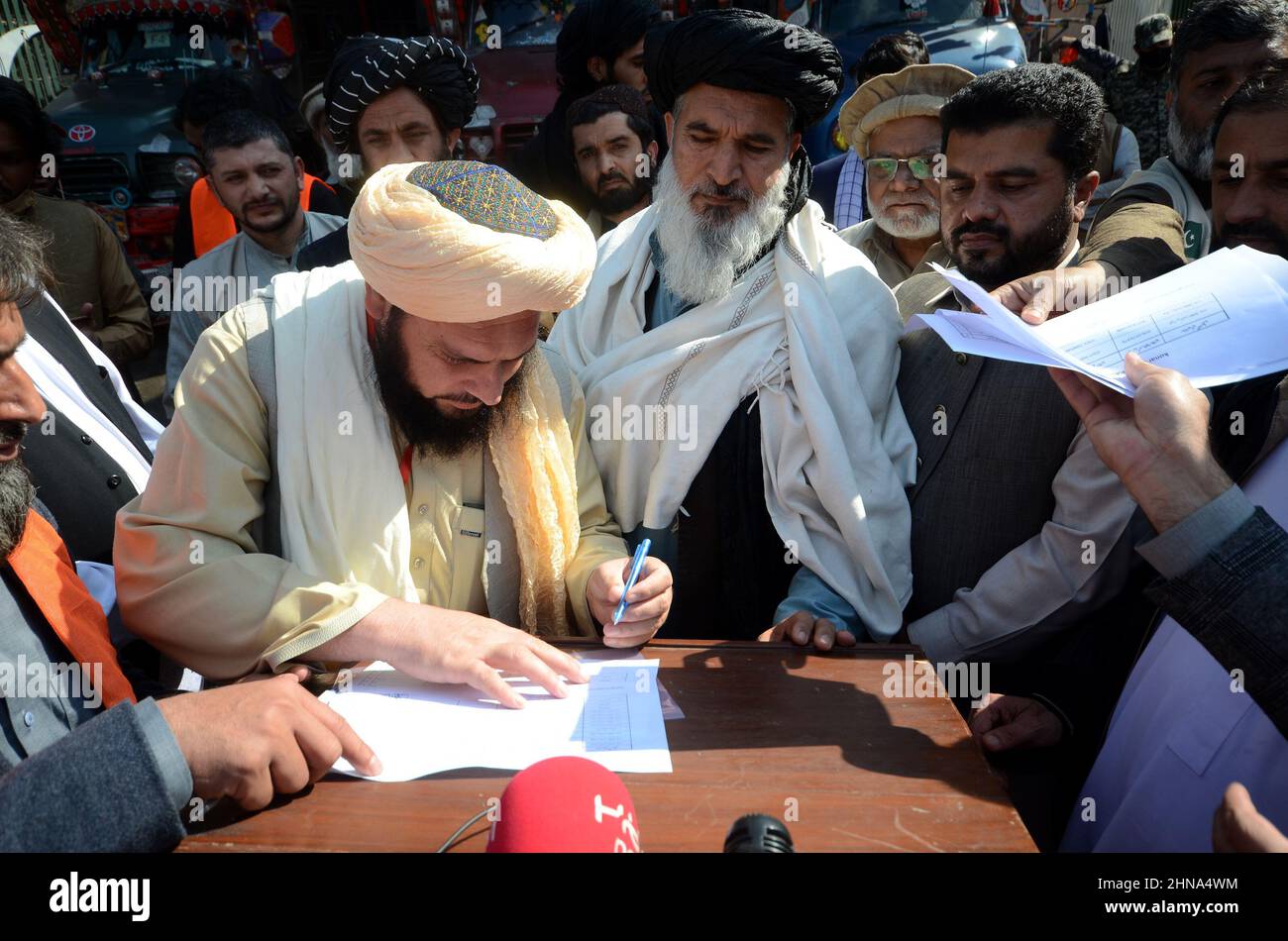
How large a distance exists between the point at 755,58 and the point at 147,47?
8226mm

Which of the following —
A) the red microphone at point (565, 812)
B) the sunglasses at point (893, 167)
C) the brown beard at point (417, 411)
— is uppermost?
the sunglasses at point (893, 167)

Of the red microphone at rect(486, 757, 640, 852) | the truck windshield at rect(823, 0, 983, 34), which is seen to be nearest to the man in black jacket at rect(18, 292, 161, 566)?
the red microphone at rect(486, 757, 640, 852)

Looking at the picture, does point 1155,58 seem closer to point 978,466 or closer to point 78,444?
point 978,466

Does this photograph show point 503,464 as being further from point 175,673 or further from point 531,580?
point 175,673

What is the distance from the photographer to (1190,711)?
1.69m

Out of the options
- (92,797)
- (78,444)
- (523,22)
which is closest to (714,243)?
(78,444)

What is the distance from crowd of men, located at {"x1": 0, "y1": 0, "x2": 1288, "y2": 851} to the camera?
5.08 ft

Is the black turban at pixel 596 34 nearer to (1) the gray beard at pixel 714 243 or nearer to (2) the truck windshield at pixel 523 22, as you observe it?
(2) the truck windshield at pixel 523 22

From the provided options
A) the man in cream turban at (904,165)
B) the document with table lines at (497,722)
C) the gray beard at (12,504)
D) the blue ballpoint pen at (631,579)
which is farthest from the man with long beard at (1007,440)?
the gray beard at (12,504)

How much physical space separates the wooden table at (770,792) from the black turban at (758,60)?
169cm

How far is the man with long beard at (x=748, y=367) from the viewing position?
247cm

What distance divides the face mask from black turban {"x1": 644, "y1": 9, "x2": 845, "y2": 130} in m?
5.66

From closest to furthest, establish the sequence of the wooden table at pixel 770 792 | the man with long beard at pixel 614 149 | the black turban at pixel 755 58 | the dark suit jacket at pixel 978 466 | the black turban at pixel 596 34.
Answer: the wooden table at pixel 770 792
the dark suit jacket at pixel 978 466
the black turban at pixel 755 58
the man with long beard at pixel 614 149
the black turban at pixel 596 34
